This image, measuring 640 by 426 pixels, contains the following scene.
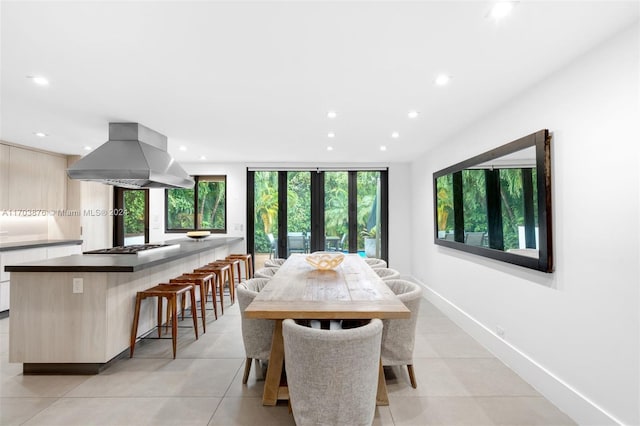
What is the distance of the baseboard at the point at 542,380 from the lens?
2.03 m

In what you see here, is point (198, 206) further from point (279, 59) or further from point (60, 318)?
point (279, 59)

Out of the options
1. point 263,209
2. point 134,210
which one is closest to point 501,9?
point 263,209

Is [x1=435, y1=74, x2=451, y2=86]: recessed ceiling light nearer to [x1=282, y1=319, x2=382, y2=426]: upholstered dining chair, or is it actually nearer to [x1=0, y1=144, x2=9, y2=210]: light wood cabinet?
[x1=282, y1=319, x2=382, y2=426]: upholstered dining chair

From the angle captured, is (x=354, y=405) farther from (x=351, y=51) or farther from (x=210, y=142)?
(x=210, y=142)

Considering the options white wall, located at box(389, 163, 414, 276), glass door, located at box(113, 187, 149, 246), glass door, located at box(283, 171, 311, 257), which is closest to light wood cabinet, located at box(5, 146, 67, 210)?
glass door, located at box(113, 187, 149, 246)

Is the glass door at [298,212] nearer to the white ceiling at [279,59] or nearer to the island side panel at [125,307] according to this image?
the white ceiling at [279,59]

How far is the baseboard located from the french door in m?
3.12

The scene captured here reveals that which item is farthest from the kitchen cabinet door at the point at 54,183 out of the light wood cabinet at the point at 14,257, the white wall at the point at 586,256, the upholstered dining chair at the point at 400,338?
the white wall at the point at 586,256

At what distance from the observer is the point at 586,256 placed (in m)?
2.11

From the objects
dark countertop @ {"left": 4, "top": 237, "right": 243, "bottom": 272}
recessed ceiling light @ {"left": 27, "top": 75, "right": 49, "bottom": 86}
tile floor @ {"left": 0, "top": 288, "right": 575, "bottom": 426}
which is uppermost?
recessed ceiling light @ {"left": 27, "top": 75, "right": 49, "bottom": 86}

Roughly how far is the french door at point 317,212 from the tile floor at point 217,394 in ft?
11.7

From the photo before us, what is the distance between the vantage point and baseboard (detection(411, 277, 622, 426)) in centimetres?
203

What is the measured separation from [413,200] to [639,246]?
4.63 m

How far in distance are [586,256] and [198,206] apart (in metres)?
6.27
